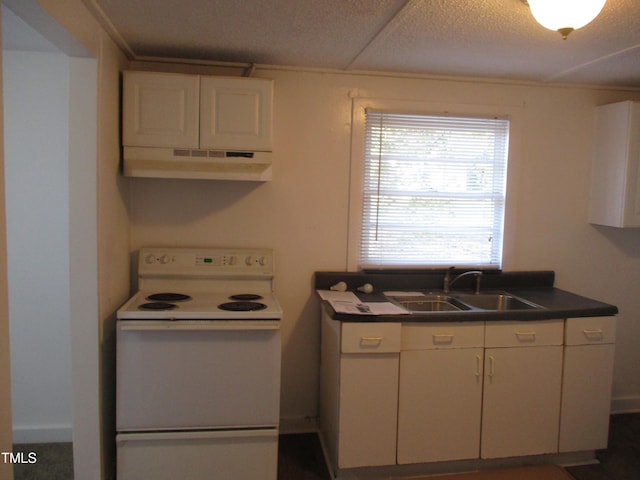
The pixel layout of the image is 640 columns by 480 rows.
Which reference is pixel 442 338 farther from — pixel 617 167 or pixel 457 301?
pixel 617 167

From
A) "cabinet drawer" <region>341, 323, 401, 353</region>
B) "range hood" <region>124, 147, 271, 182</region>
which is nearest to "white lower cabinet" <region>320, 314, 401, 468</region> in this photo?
"cabinet drawer" <region>341, 323, 401, 353</region>

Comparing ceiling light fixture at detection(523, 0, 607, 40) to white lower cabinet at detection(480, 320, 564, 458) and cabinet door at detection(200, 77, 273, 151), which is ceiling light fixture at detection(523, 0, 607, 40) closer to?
cabinet door at detection(200, 77, 273, 151)

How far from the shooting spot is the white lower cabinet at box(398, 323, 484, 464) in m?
2.52

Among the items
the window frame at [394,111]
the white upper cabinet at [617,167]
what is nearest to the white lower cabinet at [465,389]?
the window frame at [394,111]

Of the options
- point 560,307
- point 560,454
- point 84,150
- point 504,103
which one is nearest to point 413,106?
point 504,103

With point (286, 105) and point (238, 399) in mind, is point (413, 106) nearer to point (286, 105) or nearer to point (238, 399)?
point (286, 105)

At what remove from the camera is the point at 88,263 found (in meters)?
2.24

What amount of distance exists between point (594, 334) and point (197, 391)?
210cm

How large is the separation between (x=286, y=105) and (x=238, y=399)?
5.44 feet

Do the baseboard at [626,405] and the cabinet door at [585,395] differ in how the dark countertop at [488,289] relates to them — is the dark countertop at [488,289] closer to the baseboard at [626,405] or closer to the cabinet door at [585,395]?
the cabinet door at [585,395]

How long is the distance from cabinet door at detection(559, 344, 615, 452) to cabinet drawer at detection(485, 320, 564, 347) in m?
0.12

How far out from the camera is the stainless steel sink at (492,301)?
9.82ft

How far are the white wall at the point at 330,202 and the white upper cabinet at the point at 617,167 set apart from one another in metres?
0.07

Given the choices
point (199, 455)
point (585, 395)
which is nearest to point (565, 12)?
point (585, 395)
